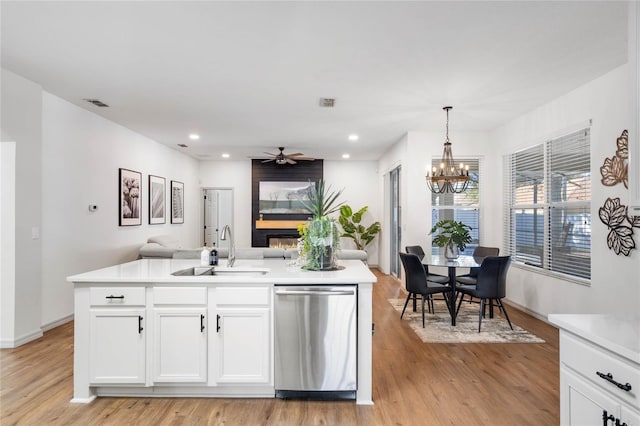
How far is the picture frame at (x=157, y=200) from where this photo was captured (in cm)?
651

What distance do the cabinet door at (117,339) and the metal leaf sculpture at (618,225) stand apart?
4110mm

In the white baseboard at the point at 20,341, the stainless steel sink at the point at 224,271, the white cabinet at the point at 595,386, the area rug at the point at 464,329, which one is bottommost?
the area rug at the point at 464,329

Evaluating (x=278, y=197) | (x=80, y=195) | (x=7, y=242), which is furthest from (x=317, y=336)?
(x=278, y=197)

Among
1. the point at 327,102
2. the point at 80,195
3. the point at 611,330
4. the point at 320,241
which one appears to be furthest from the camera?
the point at 80,195

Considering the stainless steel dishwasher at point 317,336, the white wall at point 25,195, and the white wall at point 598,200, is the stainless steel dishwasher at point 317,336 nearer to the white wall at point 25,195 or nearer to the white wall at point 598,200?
the white wall at point 598,200

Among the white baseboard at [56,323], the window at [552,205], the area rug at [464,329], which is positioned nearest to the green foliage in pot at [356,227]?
the window at [552,205]

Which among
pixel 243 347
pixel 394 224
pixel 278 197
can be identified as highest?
pixel 278 197

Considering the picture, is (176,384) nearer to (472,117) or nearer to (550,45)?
(550,45)

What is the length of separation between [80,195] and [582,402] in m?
5.30

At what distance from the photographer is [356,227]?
352 inches

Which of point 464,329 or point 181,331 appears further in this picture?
point 464,329

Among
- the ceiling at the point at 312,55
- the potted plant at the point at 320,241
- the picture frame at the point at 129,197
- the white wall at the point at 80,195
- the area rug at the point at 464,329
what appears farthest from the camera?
the picture frame at the point at 129,197

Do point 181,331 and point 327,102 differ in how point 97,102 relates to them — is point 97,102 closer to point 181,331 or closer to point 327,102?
point 327,102

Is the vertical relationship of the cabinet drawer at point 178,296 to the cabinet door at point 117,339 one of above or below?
above
